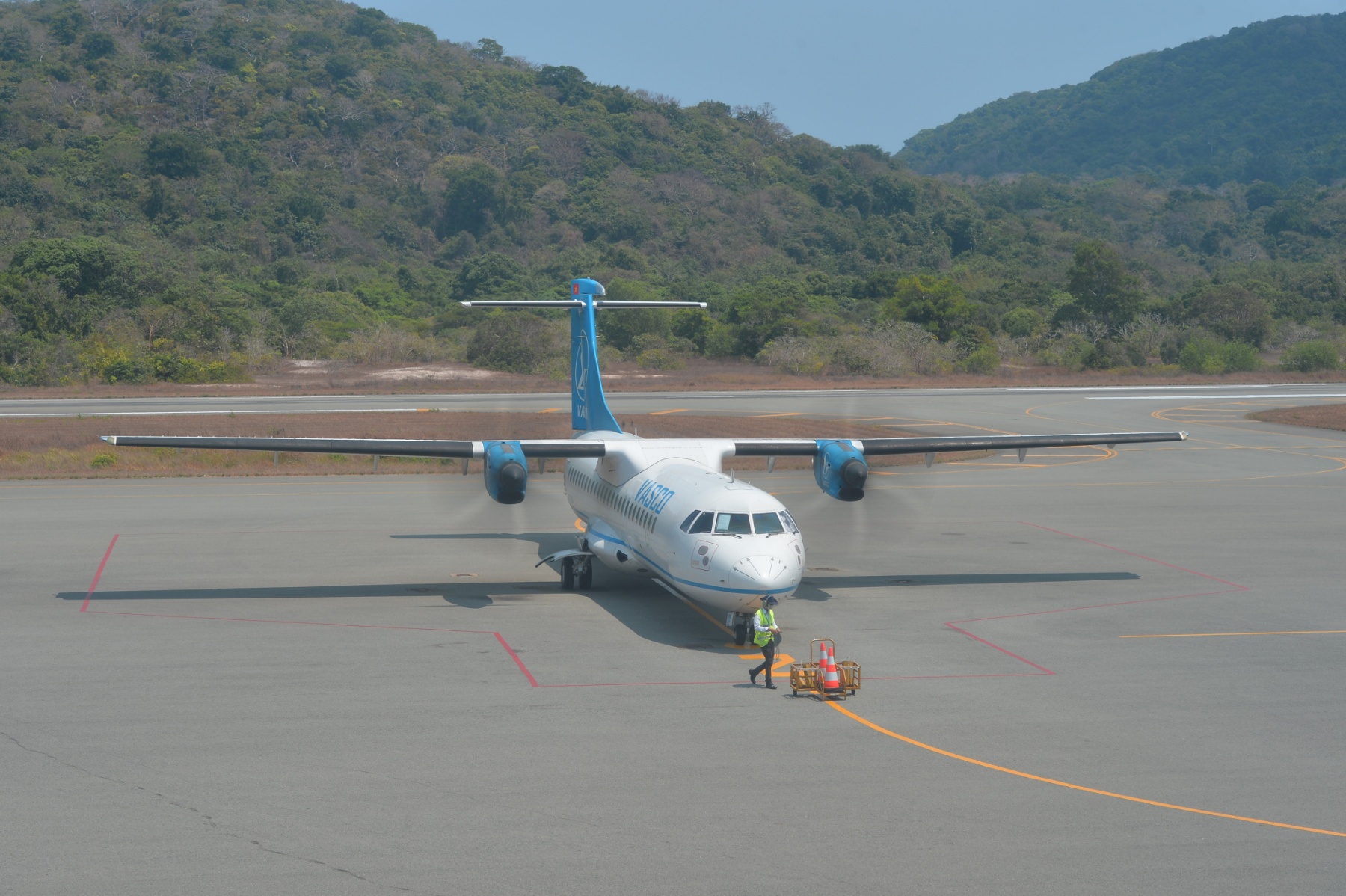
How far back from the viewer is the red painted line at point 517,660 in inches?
689

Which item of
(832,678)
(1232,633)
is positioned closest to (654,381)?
(1232,633)

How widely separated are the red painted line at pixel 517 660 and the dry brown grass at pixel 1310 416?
5172 centimetres

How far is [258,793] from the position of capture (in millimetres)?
12625

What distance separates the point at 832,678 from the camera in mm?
16547

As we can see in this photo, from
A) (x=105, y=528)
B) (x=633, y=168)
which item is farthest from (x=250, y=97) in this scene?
(x=105, y=528)

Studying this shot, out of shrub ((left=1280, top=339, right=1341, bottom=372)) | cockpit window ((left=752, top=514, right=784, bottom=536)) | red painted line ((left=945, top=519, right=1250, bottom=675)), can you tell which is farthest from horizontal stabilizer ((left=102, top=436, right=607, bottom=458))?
shrub ((left=1280, top=339, right=1341, bottom=372))

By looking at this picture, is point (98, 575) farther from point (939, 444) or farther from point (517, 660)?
point (939, 444)

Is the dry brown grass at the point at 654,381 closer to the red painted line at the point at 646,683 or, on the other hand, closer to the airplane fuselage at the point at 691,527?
the airplane fuselage at the point at 691,527

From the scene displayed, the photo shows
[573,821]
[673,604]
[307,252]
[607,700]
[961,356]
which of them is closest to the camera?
[573,821]

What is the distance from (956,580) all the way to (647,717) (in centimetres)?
1206

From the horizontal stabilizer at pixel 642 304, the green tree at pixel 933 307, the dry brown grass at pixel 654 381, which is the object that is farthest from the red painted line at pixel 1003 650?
the green tree at pixel 933 307

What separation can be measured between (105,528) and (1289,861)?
2959 cm

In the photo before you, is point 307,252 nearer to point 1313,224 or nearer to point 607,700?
point 607,700

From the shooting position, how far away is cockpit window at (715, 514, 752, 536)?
19.2 m
